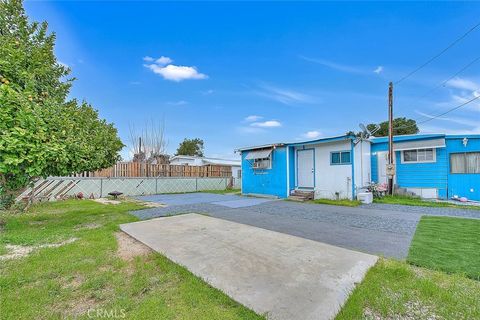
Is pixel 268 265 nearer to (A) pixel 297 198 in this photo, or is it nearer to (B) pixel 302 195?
(A) pixel 297 198

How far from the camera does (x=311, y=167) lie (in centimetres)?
1179

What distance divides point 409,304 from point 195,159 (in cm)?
2289

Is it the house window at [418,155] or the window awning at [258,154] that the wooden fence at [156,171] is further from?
the house window at [418,155]

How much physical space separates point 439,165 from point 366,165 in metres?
2.97

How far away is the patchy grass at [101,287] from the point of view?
2.31 metres

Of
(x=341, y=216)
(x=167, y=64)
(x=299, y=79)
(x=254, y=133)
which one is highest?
(x=167, y=64)

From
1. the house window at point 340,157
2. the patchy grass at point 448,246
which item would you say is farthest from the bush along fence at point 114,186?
the patchy grass at point 448,246

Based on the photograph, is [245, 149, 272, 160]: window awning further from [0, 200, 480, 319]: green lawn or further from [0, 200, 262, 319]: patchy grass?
[0, 200, 262, 319]: patchy grass

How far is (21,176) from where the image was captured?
17.6ft

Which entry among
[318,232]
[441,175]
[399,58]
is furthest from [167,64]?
[441,175]

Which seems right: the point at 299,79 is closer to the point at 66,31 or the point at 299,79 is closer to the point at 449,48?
the point at 449,48

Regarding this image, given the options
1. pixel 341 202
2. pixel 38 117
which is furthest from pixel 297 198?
pixel 38 117

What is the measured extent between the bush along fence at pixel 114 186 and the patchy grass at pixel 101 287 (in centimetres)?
898

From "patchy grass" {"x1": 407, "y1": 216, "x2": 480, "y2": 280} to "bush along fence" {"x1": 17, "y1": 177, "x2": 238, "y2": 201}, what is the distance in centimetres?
1376
